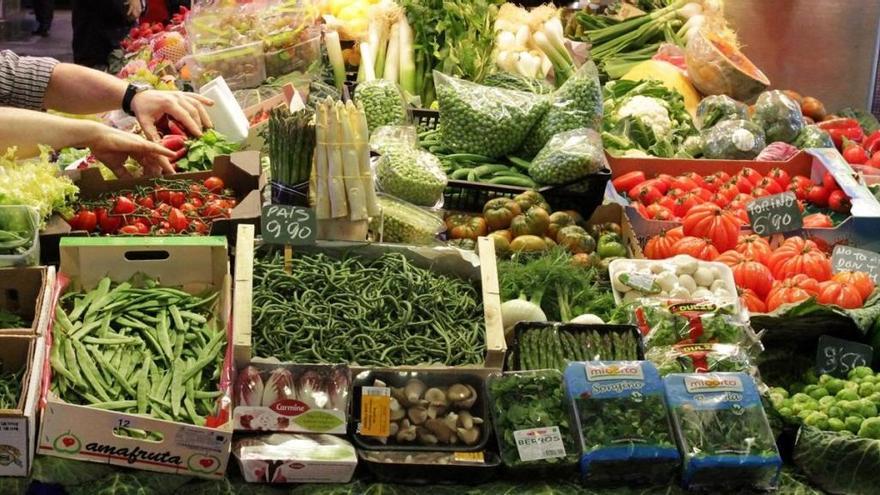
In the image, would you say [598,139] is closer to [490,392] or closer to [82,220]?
[490,392]

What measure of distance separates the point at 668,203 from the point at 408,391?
1.84 metres

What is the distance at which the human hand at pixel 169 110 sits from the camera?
147 inches

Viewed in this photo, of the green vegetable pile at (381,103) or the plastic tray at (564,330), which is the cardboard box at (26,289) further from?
the green vegetable pile at (381,103)

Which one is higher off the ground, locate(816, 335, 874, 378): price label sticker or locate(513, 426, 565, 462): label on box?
locate(816, 335, 874, 378): price label sticker

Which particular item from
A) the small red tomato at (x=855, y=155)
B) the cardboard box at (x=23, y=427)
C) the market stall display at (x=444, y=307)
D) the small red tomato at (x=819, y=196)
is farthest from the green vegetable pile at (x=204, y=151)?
the small red tomato at (x=855, y=155)

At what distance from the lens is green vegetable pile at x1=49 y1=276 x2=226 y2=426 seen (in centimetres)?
249

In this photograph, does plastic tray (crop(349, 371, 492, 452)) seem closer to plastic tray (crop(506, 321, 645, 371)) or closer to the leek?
plastic tray (crop(506, 321, 645, 371))

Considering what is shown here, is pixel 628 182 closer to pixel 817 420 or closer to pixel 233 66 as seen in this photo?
pixel 817 420

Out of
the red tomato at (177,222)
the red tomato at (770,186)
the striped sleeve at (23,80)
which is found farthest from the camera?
the red tomato at (770,186)

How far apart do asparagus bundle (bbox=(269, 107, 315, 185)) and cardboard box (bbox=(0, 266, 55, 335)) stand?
0.77 m

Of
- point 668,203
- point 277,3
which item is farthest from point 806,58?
point 277,3

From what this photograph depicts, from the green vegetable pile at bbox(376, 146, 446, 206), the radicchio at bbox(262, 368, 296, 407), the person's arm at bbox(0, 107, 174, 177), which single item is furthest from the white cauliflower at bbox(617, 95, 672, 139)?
the radicchio at bbox(262, 368, 296, 407)

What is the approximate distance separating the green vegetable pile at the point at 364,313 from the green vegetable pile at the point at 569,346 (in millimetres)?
149

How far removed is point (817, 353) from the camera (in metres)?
3.08
